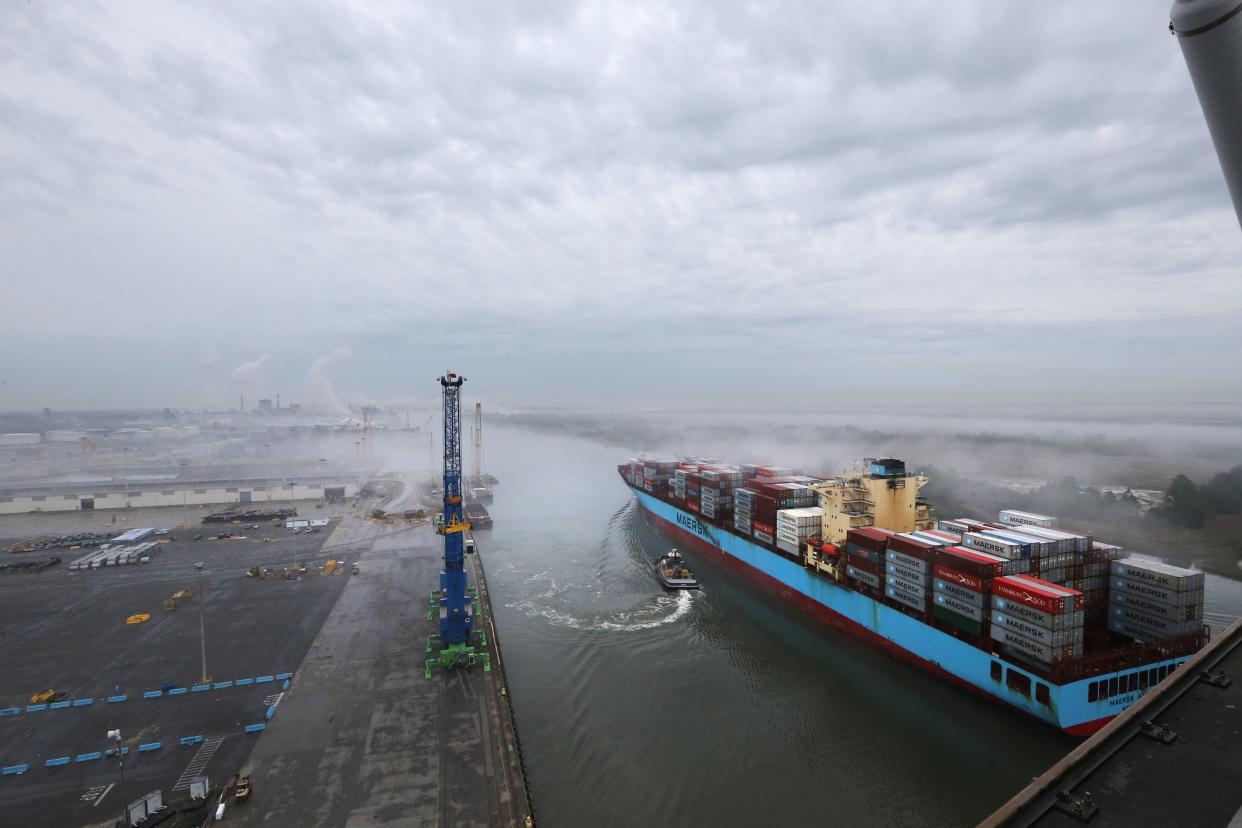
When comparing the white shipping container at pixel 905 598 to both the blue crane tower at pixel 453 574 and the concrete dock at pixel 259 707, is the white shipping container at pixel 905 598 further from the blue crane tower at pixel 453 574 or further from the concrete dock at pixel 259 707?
the blue crane tower at pixel 453 574

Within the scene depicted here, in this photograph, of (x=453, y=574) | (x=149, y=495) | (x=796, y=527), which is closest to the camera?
(x=453, y=574)

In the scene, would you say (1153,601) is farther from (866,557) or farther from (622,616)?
(622,616)

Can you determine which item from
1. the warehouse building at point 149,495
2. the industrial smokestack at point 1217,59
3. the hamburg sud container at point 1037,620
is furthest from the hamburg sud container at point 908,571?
the warehouse building at point 149,495

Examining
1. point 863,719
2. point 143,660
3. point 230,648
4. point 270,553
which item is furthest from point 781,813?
point 270,553

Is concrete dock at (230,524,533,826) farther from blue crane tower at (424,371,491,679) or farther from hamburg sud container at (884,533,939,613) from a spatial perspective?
hamburg sud container at (884,533,939,613)

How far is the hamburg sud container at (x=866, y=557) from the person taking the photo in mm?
24312

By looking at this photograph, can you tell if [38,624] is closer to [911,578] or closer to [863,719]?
[863,719]

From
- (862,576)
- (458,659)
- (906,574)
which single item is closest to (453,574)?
(458,659)

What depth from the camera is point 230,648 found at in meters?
22.8

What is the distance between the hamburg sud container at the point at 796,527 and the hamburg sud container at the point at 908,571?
5.60m

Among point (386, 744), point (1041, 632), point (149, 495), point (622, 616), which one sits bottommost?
point (622, 616)

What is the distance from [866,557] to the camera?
25.0 metres

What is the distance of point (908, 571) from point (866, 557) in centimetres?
238

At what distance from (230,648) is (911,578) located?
1144 inches
